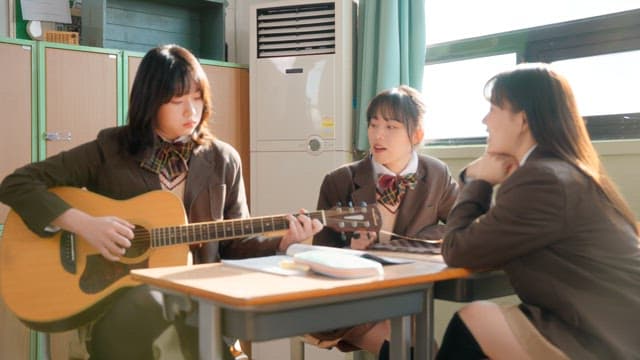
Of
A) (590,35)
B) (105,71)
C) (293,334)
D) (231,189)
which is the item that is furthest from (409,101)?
(105,71)

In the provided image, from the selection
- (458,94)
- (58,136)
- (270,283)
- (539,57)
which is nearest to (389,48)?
(458,94)

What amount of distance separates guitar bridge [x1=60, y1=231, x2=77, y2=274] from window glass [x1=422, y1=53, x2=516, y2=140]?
1.60 m

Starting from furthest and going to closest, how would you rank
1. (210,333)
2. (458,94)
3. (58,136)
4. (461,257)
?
(458,94)
(58,136)
(461,257)
(210,333)

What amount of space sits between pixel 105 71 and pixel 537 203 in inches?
87.2

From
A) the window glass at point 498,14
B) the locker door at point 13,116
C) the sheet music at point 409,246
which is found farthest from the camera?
the locker door at point 13,116

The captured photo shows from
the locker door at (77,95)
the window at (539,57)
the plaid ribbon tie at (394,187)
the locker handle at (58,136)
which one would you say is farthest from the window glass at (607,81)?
the locker handle at (58,136)

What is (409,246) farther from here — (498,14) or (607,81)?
(498,14)

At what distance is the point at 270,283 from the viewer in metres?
1.28

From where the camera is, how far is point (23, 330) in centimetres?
288

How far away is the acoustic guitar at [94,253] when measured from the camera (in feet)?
6.17

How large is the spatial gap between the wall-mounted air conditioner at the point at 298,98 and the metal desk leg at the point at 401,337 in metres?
1.58

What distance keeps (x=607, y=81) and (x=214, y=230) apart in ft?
5.35

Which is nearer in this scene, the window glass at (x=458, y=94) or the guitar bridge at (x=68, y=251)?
the guitar bridge at (x=68, y=251)

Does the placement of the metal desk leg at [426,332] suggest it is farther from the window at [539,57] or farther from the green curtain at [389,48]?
the green curtain at [389,48]
